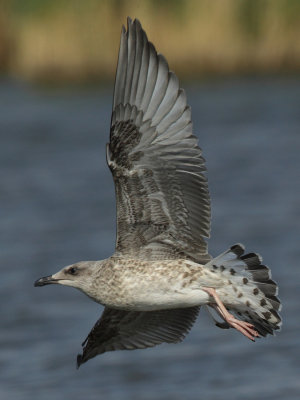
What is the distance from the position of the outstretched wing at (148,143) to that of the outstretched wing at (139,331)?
871mm

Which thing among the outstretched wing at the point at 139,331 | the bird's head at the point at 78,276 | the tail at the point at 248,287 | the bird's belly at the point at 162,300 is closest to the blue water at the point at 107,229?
the outstretched wing at the point at 139,331

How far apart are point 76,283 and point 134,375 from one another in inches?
105

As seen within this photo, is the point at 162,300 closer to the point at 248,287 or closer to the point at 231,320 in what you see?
the point at 231,320

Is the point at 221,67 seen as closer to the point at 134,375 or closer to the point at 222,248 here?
the point at 222,248

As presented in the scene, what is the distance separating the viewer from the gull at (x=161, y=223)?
5973 mm

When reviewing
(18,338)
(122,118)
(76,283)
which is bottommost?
(18,338)

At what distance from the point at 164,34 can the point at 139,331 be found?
10695mm

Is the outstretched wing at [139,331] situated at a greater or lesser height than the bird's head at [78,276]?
lesser

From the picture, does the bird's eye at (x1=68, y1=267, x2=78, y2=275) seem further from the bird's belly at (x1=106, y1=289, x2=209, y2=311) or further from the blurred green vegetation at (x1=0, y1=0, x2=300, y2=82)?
the blurred green vegetation at (x1=0, y1=0, x2=300, y2=82)

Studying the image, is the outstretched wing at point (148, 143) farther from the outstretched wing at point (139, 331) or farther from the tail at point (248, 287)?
the outstretched wing at point (139, 331)

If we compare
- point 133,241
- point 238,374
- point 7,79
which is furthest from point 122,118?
point 7,79

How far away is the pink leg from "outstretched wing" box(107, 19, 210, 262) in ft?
1.83

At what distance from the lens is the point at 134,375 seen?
8719 millimetres

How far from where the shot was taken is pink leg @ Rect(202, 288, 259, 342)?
5988mm
